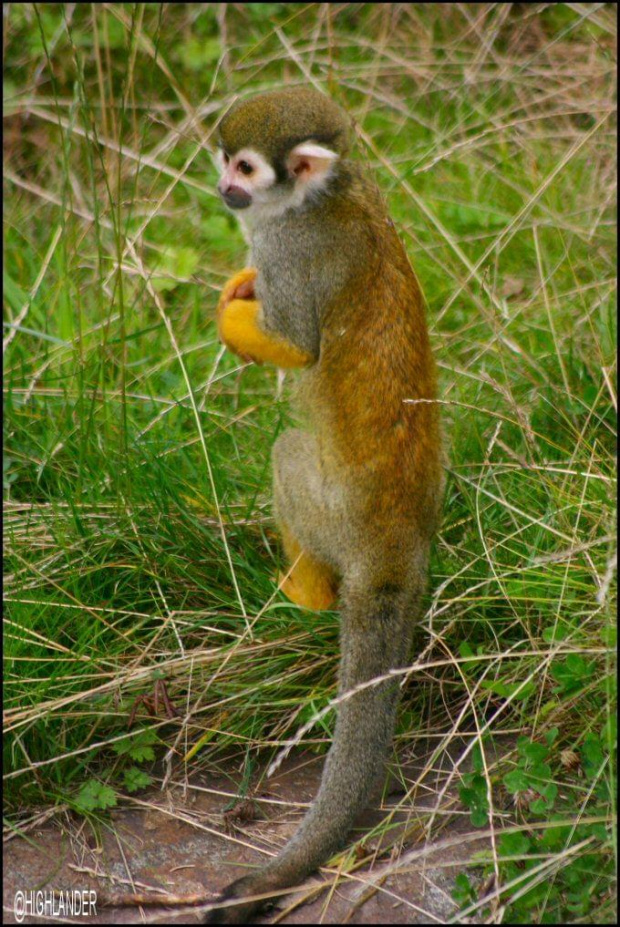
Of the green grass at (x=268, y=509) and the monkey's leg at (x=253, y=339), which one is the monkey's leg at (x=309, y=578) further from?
the monkey's leg at (x=253, y=339)

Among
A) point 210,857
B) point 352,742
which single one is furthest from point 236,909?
point 352,742

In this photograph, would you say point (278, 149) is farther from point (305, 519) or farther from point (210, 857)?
point (210, 857)

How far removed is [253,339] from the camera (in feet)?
10.5

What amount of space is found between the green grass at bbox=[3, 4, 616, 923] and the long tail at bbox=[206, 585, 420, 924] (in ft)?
0.47

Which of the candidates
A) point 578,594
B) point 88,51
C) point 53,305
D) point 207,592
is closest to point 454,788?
point 578,594

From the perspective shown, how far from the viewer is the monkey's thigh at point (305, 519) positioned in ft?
9.98

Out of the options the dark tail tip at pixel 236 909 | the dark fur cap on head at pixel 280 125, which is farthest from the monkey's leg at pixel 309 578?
the dark fur cap on head at pixel 280 125

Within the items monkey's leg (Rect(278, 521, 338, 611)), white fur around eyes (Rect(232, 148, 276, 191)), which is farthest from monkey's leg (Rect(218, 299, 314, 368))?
monkey's leg (Rect(278, 521, 338, 611))

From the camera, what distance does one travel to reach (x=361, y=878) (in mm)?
2527

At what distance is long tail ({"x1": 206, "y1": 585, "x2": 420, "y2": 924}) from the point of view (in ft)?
8.09

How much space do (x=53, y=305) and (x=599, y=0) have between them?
3478mm

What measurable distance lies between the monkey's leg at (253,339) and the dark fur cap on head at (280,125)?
1.46ft

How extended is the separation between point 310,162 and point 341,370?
62 centimetres

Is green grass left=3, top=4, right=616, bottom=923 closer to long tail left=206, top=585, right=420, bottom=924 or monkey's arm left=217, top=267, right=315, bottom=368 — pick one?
long tail left=206, top=585, right=420, bottom=924
